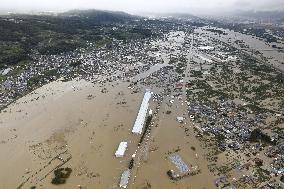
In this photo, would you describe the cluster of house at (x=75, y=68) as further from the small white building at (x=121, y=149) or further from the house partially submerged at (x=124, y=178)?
the house partially submerged at (x=124, y=178)

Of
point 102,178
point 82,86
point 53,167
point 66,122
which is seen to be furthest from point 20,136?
point 82,86

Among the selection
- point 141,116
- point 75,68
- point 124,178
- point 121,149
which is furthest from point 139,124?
point 75,68

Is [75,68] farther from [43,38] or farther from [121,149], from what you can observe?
[121,149]

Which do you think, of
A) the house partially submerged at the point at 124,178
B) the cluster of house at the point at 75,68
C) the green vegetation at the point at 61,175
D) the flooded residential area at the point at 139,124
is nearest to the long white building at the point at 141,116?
the flooded residential area at the point at 139,124

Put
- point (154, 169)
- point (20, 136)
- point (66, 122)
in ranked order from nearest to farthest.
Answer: point (154, 169) → point (20, 136) → point (66, 122)

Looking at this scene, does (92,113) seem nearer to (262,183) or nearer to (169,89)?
(169,89)
